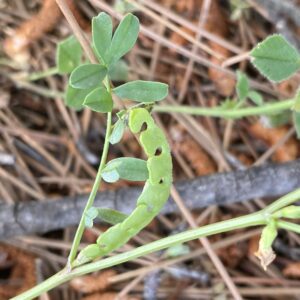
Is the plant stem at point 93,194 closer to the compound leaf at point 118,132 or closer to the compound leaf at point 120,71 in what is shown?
the compound leaf at point 118,132

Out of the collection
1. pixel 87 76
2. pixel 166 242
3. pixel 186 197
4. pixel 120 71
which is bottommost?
pixel 186 197

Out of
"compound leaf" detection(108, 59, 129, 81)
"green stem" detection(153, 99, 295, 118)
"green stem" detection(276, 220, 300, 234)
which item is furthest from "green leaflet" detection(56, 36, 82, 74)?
"green stem" detection(276, 220, 300, 234)

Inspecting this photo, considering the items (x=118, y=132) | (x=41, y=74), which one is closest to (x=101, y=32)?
(x=118, y=132)

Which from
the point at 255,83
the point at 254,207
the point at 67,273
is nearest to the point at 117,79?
the point at 255,83

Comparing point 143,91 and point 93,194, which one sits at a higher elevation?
point 143,91

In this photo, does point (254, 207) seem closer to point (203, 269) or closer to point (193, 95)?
point (203, 269)

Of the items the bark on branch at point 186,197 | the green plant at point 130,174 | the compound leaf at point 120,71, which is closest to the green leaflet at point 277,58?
the green plant at point 130,174

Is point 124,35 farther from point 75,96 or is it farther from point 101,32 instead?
point 75,96
